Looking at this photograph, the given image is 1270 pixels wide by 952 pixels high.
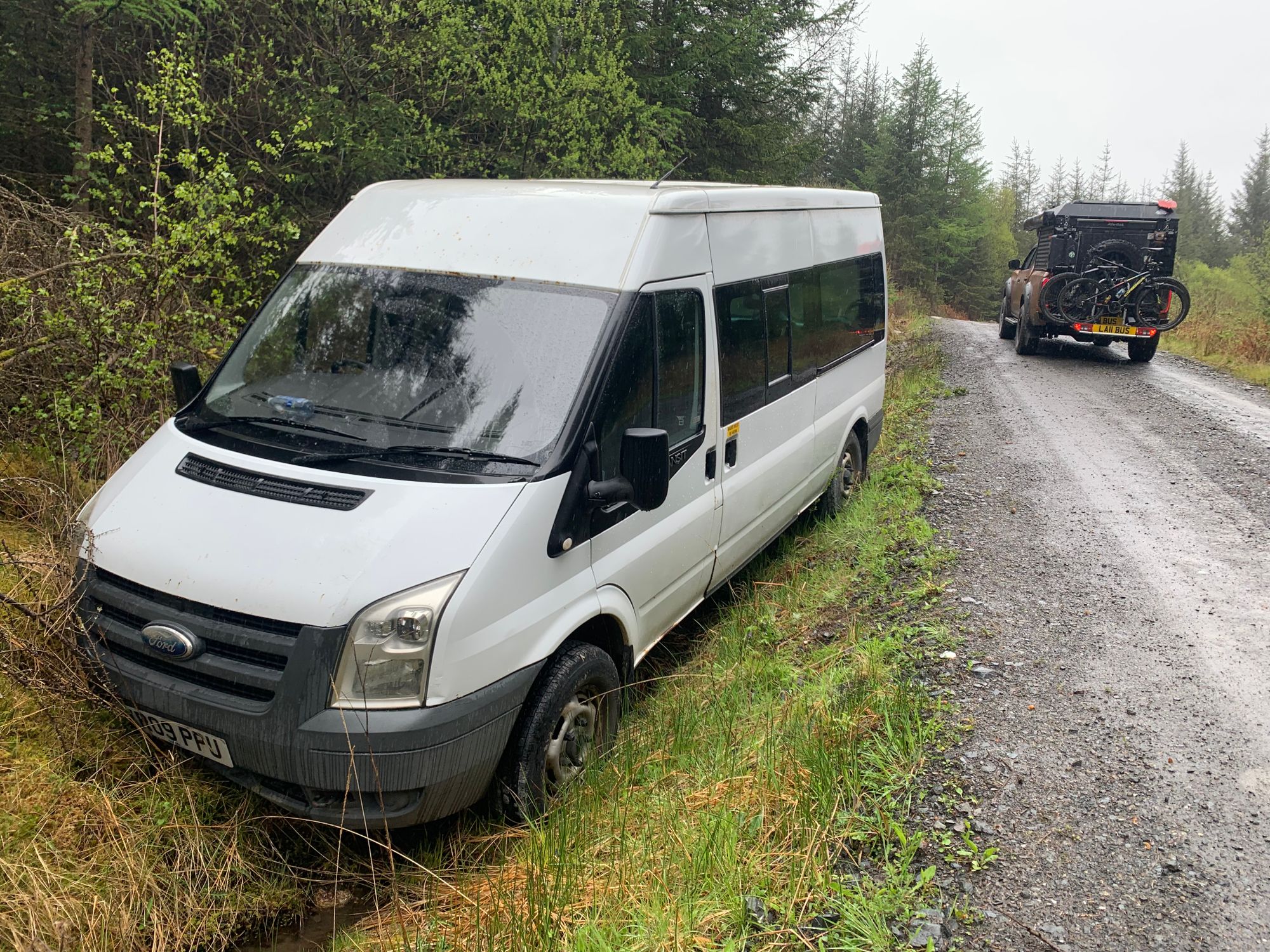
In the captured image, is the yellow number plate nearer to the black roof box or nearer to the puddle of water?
the black roof box

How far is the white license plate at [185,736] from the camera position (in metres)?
3.17

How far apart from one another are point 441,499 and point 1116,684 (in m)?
3.44

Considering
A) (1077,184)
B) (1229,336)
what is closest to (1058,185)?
(1077,184)

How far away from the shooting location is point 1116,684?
179 inches

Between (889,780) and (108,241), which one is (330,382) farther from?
(108,241)

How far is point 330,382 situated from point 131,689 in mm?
1484

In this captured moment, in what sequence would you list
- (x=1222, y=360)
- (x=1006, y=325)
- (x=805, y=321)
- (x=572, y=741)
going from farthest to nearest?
(x=1006, y=325)
(x=1222, y=360)
(x=805, y=321)
(x=572, y=741)

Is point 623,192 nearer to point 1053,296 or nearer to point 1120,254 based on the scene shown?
point 1053,296

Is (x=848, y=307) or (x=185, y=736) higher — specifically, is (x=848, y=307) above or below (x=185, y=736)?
above

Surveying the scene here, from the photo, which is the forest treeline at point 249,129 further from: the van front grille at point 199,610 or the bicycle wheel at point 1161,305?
the bicycle wheel at point 1161,305

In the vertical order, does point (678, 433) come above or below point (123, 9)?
below

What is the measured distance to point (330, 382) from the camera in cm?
405

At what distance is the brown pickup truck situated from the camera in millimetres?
14797

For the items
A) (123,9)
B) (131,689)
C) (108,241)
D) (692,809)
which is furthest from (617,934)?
(123,9)
